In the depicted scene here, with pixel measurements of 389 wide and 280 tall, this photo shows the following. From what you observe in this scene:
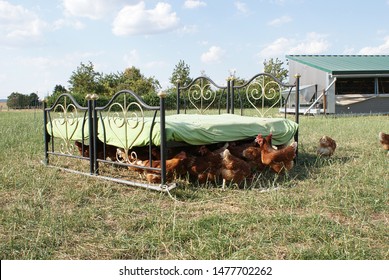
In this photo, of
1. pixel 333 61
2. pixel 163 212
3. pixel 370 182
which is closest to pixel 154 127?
pixel 163 212

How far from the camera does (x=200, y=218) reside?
3000mm

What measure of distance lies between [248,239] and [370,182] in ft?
7.01

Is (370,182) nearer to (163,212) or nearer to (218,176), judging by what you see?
(218,176)

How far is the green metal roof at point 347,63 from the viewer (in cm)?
1520

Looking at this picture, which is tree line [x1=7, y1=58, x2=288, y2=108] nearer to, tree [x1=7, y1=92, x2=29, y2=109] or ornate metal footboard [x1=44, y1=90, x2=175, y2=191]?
tree [x1=7, y1=92, x2=29, y2=109]

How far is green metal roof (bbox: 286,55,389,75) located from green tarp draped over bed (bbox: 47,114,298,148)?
414 inches

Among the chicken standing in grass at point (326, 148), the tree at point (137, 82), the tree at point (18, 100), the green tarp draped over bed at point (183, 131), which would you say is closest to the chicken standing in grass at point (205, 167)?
the green tarp draped over bed at point (183, 131)

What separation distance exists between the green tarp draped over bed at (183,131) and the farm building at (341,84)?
10528mm

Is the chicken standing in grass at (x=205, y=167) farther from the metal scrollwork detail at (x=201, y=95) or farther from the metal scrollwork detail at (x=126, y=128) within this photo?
the metal scrollwork detail at (x=201, y=95)

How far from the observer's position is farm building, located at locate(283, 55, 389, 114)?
1540 centimetres

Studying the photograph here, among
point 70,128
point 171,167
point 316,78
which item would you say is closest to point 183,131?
point 171,167
